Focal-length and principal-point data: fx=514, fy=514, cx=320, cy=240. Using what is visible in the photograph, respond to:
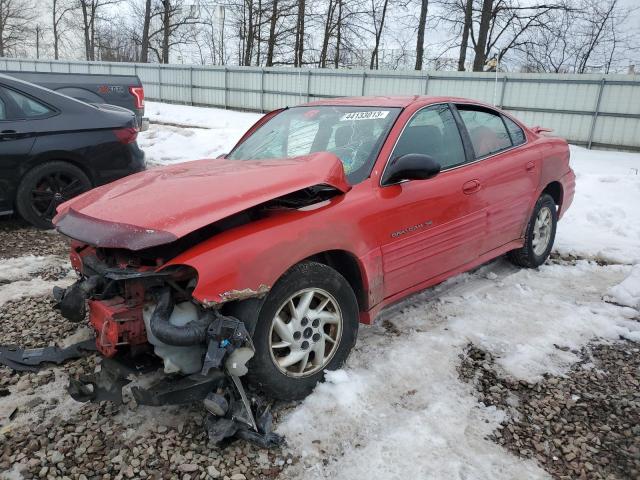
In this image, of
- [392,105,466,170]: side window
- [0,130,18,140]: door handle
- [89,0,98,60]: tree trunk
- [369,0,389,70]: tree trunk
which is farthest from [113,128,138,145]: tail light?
[89,0,98,60]: tree trunk

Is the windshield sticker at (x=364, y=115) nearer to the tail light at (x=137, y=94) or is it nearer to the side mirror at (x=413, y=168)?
the side mirror at (x=413, y=168)

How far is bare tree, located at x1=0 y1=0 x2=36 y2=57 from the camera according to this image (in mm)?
46094

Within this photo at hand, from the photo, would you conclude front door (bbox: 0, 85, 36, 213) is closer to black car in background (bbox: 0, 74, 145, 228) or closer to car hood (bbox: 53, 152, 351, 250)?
black car in background (bbox: 0, 74, 145, 228)

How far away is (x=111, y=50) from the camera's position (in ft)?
147

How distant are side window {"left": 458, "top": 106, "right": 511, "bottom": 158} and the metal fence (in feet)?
32.1

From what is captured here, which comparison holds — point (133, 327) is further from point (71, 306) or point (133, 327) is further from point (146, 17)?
point (146, 17)

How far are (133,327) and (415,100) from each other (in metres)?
2.52

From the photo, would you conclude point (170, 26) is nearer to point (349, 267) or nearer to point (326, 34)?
point (326, 34)

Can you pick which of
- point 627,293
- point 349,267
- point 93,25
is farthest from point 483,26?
point 93,25

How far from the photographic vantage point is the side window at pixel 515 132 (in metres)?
4.55

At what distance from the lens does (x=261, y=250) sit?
8.05ft

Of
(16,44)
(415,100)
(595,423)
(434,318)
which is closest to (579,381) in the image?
(595,423)

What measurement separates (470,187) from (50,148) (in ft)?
14.2

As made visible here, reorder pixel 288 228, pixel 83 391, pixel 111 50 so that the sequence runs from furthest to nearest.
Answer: pixel 111 50 < pixel 288 228 < pixel 83 391
